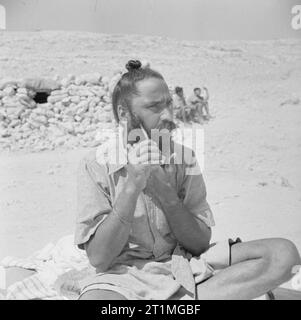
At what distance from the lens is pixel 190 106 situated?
483 centimetres

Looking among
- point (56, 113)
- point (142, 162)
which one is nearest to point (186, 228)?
point (142, 162)

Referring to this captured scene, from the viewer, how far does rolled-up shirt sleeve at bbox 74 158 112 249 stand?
1838 millimetres

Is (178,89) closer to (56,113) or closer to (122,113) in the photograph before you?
(56,113)

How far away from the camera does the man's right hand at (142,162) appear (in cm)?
180

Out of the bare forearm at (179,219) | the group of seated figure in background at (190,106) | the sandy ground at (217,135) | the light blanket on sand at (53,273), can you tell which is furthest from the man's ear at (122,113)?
the group of seated figure in background at (190,106)

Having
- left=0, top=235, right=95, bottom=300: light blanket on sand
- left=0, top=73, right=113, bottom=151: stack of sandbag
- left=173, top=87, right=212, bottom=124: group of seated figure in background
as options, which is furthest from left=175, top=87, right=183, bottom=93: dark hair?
left=0, top=235, right=95, bottom=300: light blanket on sand

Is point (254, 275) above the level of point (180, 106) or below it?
below

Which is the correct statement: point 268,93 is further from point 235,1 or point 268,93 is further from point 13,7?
point 13,7

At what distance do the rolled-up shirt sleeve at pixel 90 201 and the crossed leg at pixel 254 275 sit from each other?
403 mm

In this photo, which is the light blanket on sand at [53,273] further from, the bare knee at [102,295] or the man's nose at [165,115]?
the man's nose at [165,115]

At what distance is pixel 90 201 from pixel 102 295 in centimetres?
30

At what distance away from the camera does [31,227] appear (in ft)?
12.3

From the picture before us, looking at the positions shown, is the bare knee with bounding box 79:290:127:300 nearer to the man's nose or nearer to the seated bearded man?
the seated bearded man

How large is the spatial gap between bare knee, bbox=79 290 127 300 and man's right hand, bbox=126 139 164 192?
13.3 inches
